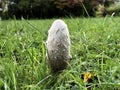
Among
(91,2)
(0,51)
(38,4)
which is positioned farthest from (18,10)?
(0,51)

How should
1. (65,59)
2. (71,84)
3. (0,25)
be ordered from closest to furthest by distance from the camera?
1. (65,59)
2. (71,84)
3. (0,25)

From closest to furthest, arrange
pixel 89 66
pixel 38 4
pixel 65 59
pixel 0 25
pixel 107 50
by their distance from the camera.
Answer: pixel 65 59
pixel 89 66
pixel 107 50
pixel 0 25
pixel 38 4

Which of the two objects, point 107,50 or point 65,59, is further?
point 107,50

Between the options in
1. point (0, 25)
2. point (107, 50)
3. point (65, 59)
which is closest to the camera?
point (65, 59)

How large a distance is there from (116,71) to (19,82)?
580 millimetres

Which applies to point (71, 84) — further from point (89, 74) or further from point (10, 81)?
point (10, 81)

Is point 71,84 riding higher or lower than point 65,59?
lower

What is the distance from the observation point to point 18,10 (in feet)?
49.7

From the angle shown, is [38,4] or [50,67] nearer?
[50,67]

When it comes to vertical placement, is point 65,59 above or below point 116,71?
above

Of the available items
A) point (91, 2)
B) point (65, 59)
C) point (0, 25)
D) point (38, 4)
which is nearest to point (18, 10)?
point (38, 4)

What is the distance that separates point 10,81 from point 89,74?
1.52ft

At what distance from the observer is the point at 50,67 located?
6.19ft

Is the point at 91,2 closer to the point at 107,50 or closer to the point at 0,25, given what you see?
the point at 0,25
